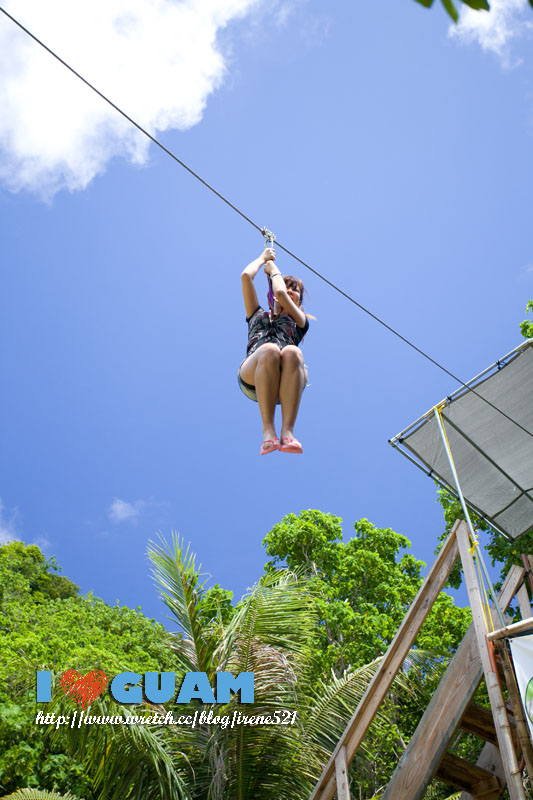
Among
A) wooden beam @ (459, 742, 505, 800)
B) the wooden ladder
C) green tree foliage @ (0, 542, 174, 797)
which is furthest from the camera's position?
green tree foliage @ (0, 542, 174, 797)

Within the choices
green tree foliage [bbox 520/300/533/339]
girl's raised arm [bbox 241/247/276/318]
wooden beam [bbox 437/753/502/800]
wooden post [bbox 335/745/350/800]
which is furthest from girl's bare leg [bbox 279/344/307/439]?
green tree foliage [bbox 520/300/533/339]

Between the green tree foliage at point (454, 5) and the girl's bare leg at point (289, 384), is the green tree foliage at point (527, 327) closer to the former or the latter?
the girl's bare leg at point (289, 384)

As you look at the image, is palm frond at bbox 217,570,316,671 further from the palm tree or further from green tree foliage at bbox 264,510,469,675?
green tree foliage at bbox 264,510,469,675

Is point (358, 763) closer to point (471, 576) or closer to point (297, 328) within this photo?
point (471, 576)

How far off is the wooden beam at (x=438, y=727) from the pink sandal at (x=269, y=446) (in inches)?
71.5

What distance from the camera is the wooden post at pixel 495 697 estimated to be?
386 cm

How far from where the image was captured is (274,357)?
15.3ft

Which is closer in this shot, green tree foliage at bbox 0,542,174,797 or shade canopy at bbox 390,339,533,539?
shade canopy at bbox 390,339,533,539

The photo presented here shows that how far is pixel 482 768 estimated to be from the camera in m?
5.48

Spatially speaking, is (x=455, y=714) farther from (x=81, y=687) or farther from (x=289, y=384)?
(x=81, y=687)

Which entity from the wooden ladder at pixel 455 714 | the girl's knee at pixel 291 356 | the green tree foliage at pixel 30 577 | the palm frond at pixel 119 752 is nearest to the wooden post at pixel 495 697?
the wooden ladder at pixel 455 714

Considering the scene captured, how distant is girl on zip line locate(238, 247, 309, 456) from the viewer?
4664 millimetres

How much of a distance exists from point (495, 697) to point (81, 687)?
12.5ft

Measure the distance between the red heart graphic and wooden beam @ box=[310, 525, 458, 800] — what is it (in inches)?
84.8
